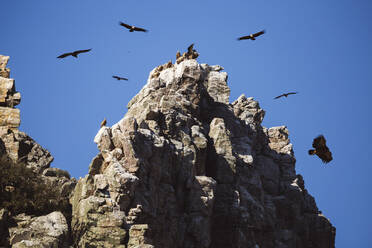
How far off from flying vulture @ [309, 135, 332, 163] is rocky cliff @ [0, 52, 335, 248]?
36.7 ft

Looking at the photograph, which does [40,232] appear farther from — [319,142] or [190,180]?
[190,180]

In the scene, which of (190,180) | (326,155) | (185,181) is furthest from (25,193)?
(326,155)

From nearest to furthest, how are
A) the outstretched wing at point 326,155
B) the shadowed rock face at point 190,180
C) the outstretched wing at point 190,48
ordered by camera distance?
the outstretched wing at point 326,155 → the shadowed rock face at point 190,180 → the outstretched wing at point 190,48

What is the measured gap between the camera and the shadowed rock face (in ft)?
82.8

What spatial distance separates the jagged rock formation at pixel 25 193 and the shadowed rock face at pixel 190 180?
1.20m

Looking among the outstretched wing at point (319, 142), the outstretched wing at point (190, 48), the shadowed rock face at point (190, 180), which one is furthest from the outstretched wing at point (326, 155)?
the outstretched wing at point (190, 48)

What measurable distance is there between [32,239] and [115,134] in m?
8.90

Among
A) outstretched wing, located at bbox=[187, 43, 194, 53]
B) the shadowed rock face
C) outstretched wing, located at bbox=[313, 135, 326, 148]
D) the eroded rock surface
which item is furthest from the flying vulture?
outstretched wing, located at bbox=[187, 43, 194, 53]

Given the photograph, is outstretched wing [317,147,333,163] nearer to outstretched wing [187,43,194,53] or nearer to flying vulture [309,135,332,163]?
flying vulture [309,135,332,163]

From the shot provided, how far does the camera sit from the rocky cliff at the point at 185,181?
24484 millimetres

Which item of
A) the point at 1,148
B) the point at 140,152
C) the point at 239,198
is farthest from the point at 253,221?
the point at 1,148

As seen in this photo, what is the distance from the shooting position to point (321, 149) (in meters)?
15.4

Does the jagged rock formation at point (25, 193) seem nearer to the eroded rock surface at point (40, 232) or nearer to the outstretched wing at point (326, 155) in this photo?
the eroded rock surface at point (40, 232)

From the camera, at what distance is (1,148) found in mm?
28562
